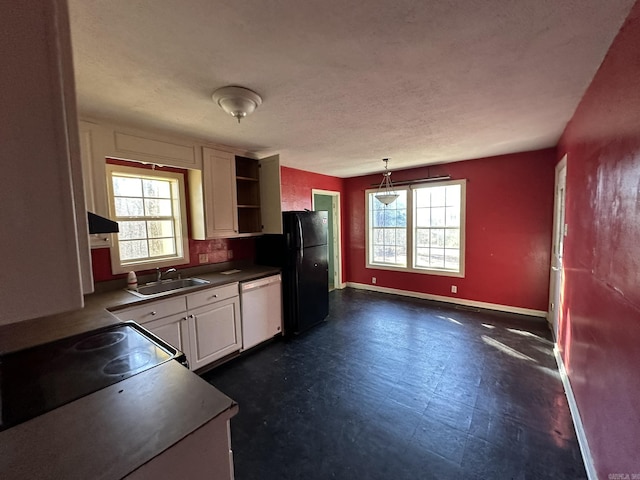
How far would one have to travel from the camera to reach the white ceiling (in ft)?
3.71

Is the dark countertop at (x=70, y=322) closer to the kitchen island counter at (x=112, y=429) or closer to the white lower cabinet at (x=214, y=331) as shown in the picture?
the white lower cabinet at (x=214, y=331)

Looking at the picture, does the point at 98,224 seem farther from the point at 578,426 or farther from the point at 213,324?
the point at 578,426

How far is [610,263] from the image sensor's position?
136 centimetres

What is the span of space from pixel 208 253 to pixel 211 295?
0.76m

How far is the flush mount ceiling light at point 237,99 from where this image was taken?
1.74 m

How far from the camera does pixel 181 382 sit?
105cm

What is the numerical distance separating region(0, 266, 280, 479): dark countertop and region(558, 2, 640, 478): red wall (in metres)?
1.64

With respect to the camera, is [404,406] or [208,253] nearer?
[404,406]

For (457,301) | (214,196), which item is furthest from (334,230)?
(214,196)

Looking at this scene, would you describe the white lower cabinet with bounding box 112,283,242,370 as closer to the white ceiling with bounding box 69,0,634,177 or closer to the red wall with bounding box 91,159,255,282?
the red wall with bounding box 91,159,255,282

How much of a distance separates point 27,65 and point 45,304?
16.9 inches

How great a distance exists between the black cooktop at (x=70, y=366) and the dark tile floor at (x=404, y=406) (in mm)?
972

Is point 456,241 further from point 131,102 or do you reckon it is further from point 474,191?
point 131,102

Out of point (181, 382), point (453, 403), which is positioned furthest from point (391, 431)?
point (181, 382)
